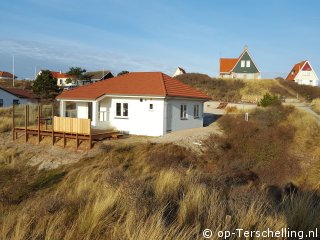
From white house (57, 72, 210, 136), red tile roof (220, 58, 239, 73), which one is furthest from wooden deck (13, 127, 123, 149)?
red tile roof (220, 58, 239, 73)

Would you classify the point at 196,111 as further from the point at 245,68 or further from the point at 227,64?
the point at 227,64

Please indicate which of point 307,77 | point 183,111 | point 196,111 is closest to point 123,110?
point 183,111

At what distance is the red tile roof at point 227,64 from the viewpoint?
250 feet

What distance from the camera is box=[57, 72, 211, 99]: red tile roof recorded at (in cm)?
2564

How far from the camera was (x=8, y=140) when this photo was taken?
86.3ft

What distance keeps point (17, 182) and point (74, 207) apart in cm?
1412

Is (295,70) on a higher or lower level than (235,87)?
higher

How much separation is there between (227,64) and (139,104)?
55.7 m

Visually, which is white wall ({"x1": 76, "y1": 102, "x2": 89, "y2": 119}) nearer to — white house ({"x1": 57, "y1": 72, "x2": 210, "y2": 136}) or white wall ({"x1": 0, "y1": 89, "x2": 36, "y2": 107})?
white house ({"x1": 57, "y1": 72, "x2": 210, "y2": 136})

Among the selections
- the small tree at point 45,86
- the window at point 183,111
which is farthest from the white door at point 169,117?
the small tree at point 45,86

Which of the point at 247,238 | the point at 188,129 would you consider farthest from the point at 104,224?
the point at 188,129

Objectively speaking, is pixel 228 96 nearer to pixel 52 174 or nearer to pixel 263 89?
pixel 263 89

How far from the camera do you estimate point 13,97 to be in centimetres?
5134

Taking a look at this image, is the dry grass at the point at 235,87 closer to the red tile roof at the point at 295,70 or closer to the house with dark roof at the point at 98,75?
the red tile roof at the point at 295,70
